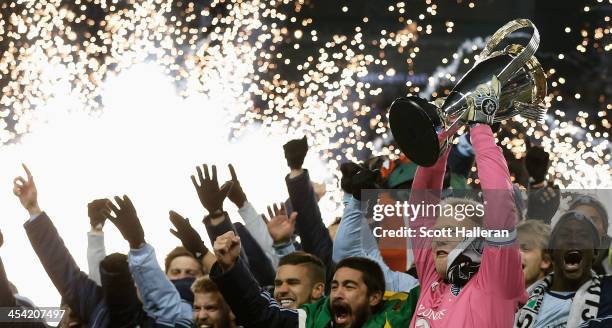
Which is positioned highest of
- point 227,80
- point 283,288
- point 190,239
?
point 227,80

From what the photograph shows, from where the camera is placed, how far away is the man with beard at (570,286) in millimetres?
2910

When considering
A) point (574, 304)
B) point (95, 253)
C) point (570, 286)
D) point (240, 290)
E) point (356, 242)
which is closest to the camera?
point (574, 304)

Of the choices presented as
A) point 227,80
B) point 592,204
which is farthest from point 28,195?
point 592,204

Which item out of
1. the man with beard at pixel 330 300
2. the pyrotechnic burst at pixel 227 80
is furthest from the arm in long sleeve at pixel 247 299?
the pyrotechnic burst at pixel 227 80

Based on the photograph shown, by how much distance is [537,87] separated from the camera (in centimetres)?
281

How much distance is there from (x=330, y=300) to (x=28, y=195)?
4.97 feet

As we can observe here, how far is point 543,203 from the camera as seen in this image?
374cm

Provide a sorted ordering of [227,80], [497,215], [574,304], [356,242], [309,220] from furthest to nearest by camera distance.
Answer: [227,80]
[309,220]
[356,242]
[574,304]
[497,215]

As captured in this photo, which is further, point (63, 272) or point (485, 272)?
point (63, 272)

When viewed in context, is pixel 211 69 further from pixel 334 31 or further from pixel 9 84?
pixel 9 84

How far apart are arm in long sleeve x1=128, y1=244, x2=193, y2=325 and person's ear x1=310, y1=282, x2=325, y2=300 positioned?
463mm

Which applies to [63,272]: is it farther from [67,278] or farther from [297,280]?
[297,280]

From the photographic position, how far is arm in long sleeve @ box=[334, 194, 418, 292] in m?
3.55

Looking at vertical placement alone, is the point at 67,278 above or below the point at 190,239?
below
